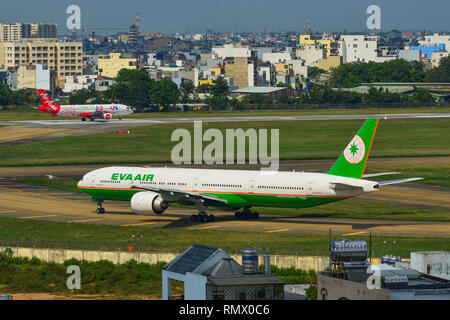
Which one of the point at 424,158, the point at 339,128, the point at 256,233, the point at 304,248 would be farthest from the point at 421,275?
the point at 339,128

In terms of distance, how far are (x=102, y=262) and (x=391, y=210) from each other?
35.2 metres

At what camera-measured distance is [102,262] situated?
68000 millimetres

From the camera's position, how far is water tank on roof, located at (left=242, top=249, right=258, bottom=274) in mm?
35125

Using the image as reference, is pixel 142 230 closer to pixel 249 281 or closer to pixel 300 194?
pixel 300 194

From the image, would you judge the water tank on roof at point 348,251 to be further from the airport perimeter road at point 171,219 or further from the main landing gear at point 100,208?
the main landing gear at point 100,208

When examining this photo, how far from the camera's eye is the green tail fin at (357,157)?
81562 millimetres

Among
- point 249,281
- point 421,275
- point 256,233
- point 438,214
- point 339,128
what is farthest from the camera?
point 339,128

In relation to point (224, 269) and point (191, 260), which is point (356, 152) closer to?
point (191, 260)

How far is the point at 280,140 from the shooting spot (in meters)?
170

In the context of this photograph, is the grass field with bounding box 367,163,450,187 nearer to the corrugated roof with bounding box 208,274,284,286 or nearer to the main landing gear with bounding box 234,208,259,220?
the main landing gear with bounding box 234,208,259,220

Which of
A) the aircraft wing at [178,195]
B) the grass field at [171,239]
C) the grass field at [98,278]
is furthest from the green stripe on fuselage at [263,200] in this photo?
the grass field at [98,278]

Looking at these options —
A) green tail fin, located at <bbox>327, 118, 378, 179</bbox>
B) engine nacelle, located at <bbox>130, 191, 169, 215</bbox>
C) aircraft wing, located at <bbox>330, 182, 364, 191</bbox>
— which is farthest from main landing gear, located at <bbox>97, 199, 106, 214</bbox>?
aircraft wing, located at <bbox>330, 182, 364, 191</bbox>

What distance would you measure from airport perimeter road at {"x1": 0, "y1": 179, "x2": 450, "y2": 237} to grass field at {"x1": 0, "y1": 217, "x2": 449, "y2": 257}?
2840 mm

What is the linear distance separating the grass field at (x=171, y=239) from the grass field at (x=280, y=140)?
181 feet
